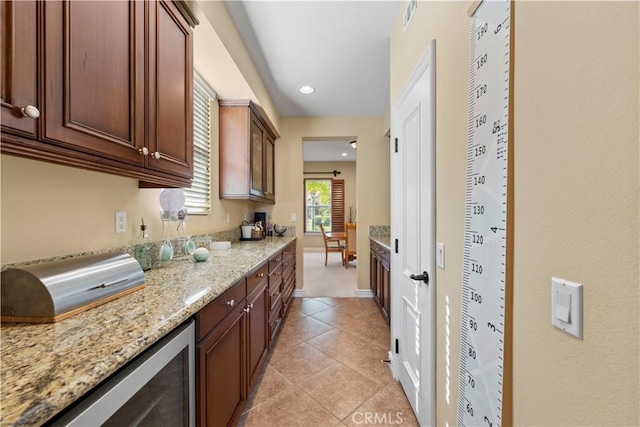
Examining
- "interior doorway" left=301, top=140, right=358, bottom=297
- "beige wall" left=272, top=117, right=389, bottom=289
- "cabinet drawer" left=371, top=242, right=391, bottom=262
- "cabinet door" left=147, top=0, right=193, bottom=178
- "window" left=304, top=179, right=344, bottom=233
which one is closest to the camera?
"cabinet door" left=147, top=0, right=193, bottom=178

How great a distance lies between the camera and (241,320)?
61.8 inches

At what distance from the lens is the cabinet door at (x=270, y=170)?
12.1ft

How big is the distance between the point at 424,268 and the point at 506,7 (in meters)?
1.15

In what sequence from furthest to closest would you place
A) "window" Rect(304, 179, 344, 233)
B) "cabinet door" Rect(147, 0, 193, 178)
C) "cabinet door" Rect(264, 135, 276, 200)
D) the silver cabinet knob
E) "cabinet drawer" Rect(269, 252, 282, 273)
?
"window" Rect(304, 179, 344, 233) < "cabinet door" Rect(264, 135, 276, 200) < "cabinet drawer" Rect(269, 252, 282, 273) < "cabinet door" Rect(147, 0, 193, 178) < the silver cabinet knob

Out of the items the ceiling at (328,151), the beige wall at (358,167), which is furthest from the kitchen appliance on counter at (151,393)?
the ceiling at (328,151)

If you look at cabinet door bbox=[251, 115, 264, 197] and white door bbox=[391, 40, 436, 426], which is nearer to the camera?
white door bbox=[391, 40, 436, 426]

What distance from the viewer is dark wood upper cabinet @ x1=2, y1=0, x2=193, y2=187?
2.36 ft

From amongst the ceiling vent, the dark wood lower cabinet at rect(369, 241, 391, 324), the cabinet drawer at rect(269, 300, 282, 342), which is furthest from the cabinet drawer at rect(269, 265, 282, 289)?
the ceiling vent

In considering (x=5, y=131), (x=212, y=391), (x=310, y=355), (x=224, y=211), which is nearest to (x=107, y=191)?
(x=5, y=131)

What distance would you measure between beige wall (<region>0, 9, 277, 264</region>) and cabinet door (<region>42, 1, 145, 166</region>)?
0.32 meters
